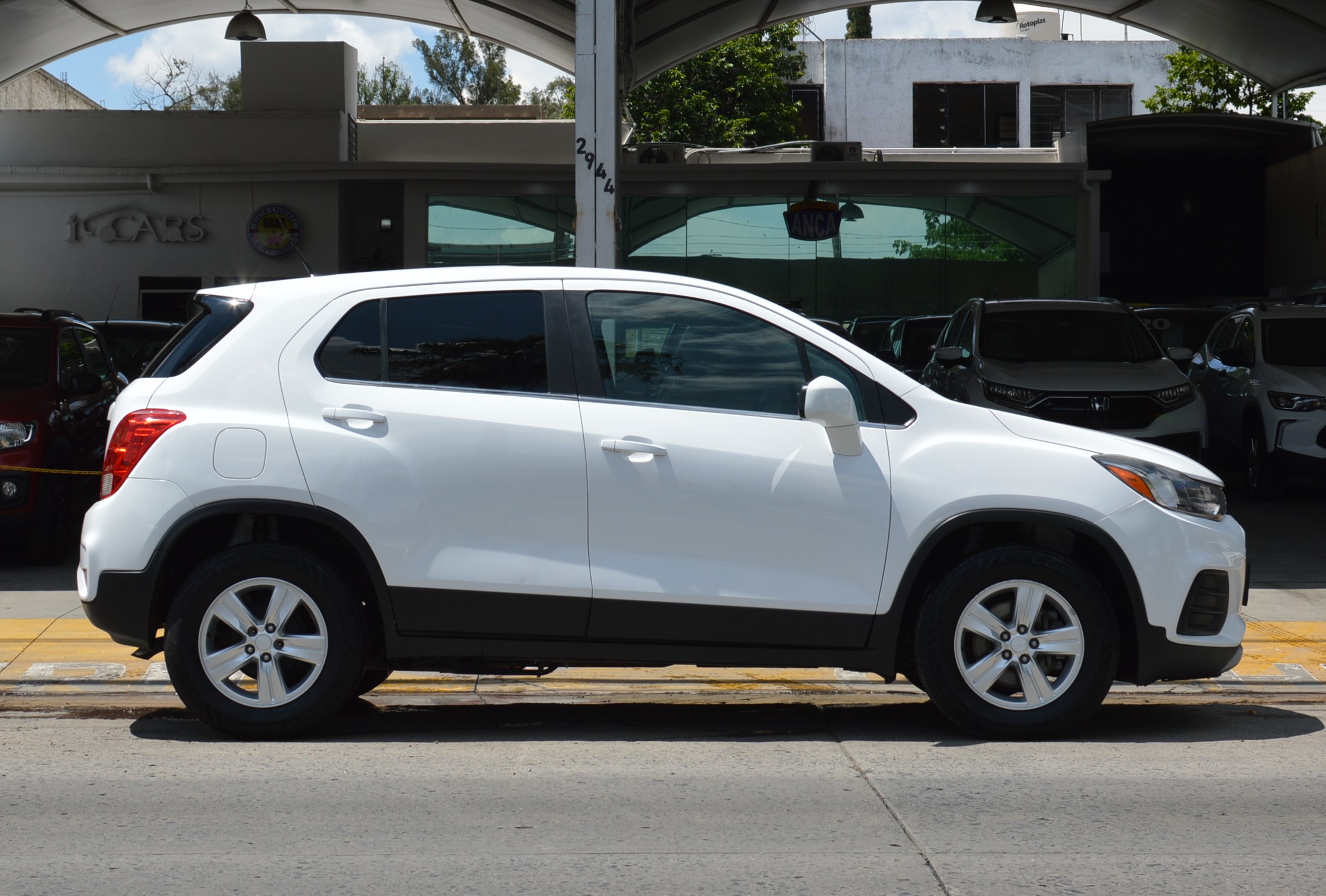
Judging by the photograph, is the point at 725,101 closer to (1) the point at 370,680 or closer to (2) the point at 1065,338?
(2) the point at 1065,338

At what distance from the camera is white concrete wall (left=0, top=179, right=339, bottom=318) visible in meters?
24.2

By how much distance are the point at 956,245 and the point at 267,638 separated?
19.5 metres

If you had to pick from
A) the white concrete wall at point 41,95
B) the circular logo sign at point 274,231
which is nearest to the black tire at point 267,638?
the circular logo sign at point 274,231

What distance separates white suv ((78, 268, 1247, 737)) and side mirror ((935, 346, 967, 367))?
709 cm

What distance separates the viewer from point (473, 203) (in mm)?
23594

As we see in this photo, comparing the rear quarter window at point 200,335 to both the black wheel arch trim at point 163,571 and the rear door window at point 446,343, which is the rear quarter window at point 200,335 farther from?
the black wheel arch trim at point 163,571

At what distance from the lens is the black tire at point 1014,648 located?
568 centimetres

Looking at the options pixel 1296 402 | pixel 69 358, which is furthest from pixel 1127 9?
pixel 69 358

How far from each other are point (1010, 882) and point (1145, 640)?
185 cm

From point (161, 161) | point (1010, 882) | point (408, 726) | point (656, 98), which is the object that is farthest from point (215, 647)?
point (656, 98)

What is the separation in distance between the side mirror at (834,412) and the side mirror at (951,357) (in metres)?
7.34

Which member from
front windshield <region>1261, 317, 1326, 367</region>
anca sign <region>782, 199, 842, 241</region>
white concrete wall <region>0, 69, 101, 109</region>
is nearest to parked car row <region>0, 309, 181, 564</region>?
front windshield <region>1261, 317, 1326, 367</region>

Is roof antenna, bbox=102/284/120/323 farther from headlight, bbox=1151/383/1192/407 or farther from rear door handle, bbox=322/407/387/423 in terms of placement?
rear door handle, bbox=322/407/387/423

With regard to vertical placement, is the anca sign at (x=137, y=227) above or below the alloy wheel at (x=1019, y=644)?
above
